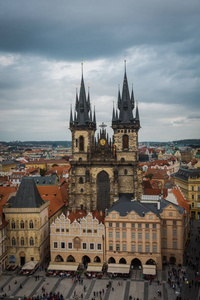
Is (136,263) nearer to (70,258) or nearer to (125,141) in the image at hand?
(70,258)

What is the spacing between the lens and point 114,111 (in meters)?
83.2

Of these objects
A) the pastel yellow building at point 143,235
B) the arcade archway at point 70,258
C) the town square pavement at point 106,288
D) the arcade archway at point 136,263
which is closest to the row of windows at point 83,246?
the pastel yellow building at point 143,235

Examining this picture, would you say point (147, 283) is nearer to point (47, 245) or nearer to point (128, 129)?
point (47, 245)

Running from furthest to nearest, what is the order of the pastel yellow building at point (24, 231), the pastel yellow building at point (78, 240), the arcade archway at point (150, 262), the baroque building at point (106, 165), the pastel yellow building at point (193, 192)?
the pastel yellow building at point (193, 192) → the baroque building at point (106, 165) → the pastel yellow building at point (24, 231) → the pastel yellow building at point (78, 240) → the arcade archway at point (150, 262)

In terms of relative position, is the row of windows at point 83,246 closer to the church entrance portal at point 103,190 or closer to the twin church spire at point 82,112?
the church entrance portal at point 103,190

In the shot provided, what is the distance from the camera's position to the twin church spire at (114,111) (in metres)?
82.1

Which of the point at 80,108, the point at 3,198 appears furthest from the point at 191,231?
the point at 3,198

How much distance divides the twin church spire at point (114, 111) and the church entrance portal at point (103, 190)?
13.9 m

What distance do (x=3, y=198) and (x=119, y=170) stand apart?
3116 cm

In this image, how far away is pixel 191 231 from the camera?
276 feet

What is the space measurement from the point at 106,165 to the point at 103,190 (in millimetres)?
6672

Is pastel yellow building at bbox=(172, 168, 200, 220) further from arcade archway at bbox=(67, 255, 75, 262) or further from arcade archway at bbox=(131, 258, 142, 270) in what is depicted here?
arcade archway at bbox=(67, 255, 75, 262)

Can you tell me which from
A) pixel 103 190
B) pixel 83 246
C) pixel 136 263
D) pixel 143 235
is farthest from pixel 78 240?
pixel 103 190

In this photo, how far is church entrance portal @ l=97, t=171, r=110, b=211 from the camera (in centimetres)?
8131
